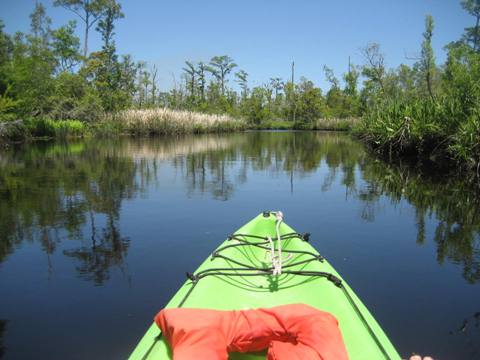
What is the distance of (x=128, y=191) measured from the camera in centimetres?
934

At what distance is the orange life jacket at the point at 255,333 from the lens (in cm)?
211

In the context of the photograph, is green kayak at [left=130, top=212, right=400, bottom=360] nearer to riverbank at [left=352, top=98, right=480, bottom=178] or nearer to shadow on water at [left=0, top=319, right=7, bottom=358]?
shadow on water at [left=0, top=319, right=7, bottom=358]

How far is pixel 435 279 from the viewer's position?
14.8ft

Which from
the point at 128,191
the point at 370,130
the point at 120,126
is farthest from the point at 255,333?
the point at 120,126

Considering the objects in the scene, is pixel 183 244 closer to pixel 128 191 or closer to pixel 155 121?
pixel 128 191

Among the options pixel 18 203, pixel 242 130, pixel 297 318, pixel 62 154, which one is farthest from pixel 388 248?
pixel 242 130

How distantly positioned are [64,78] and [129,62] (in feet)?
31.6

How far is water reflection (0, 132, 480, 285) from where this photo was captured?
553 cm

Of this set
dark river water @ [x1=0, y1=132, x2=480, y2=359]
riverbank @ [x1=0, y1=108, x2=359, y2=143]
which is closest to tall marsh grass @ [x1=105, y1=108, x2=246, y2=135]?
riverbank @ [x1=0, y1=108, x2=359, y2=143]

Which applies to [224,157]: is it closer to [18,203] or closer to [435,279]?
[18,203]

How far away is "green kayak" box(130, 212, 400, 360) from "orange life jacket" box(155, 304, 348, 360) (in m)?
0.13

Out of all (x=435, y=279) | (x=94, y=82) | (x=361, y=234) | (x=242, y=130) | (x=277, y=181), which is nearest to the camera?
(x=435, y=279)

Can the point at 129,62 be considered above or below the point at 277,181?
above

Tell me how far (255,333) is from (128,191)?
7.51m
